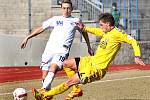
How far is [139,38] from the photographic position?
2364cm

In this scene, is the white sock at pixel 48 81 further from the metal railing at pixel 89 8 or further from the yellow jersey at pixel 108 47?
the metal railing at pixel 89 8

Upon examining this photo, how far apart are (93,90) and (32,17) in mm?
11105

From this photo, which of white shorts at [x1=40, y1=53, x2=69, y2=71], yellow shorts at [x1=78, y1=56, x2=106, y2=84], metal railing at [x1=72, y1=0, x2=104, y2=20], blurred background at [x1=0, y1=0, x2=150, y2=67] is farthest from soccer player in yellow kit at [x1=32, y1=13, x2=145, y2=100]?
metal railing at [x1=72, y1=0, x2=104, y2=20]

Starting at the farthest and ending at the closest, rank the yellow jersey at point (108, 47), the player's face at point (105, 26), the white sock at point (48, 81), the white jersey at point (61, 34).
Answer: the white jersey at point (61, 34), the white sock at point (48, 81), the player's face at point (105, 26), the yellow jersey at point (108, 47)

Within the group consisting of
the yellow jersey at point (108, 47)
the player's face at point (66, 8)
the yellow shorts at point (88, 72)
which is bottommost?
the yellow shorts at point (88, 72)

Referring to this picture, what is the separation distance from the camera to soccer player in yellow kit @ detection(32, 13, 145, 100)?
A: 8586 millimetres

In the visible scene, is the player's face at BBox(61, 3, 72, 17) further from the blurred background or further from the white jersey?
the blurred background

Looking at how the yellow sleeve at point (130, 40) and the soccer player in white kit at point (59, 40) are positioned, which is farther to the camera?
the soccer player in white kit at point (59, 40)

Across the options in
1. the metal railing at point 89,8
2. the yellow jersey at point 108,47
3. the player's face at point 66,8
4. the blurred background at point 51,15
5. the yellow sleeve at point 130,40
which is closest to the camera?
the yellow sleeve at point 130,40

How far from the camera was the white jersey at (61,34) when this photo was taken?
927 cm

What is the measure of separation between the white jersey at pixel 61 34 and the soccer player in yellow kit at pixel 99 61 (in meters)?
0.46

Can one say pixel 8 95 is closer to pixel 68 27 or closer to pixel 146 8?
pixel 68 27

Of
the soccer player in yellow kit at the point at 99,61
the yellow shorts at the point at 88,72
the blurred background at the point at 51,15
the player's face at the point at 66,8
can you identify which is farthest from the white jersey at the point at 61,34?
the blurred background at the point at 51,15

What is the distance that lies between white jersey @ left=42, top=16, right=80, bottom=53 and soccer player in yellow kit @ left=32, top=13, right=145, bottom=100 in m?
0.46
